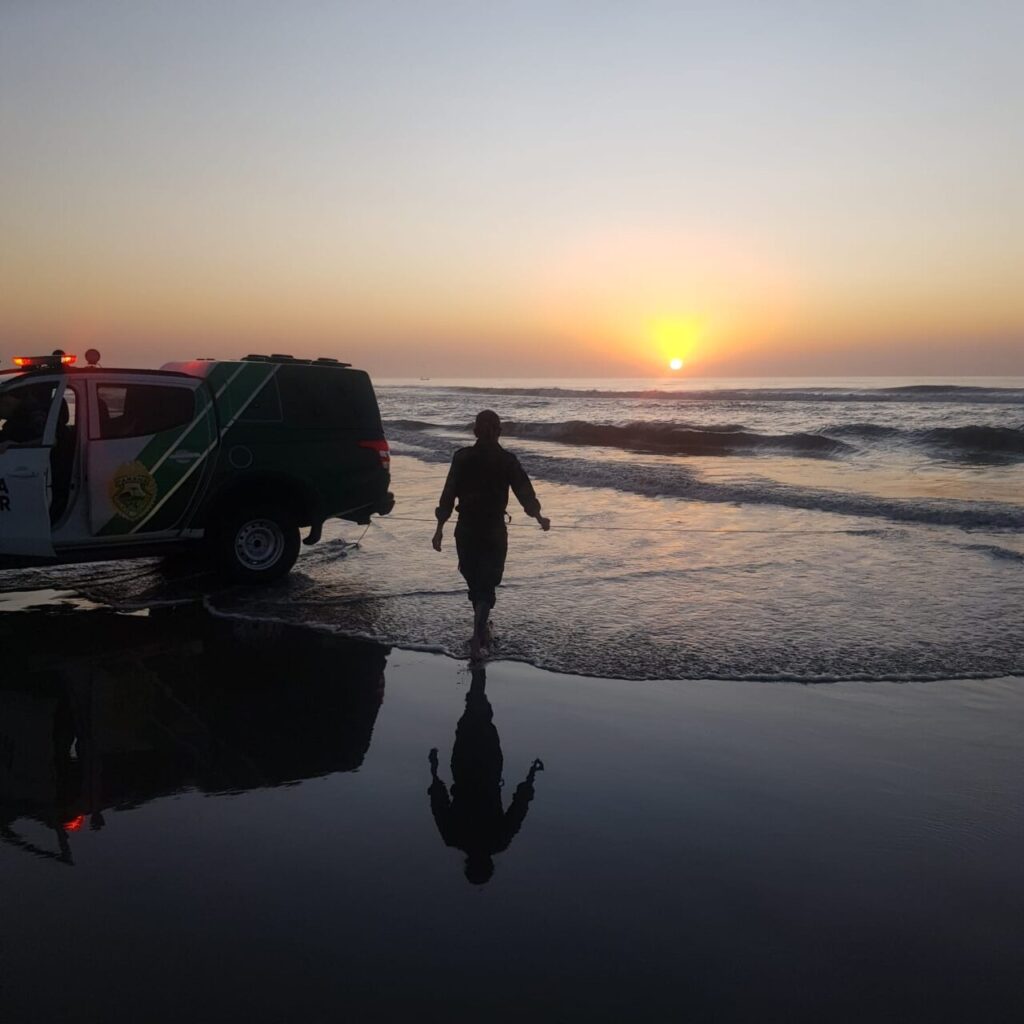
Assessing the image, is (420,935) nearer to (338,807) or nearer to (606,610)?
(338,807)

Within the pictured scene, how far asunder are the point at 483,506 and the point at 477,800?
117 inches

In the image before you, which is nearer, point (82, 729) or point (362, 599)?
point (82, 729)

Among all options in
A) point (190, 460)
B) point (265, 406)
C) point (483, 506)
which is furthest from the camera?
point (265, 406)

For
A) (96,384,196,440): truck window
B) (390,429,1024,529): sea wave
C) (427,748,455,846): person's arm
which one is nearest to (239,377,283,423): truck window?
(96,384,196,440): truck window

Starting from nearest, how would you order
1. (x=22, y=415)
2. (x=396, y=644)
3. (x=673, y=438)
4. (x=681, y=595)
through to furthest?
(x=396, y=644) < (x=22, y=415) < (x=681, y=595) < (x=673, y=438)

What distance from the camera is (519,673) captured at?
6500 mm

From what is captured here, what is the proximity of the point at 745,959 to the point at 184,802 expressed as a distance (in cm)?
260

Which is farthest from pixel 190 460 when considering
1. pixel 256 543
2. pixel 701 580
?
pixel 701 580

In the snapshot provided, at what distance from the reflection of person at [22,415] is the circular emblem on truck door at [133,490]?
730 mm

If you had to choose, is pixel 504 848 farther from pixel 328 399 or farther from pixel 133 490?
pixel 328 399

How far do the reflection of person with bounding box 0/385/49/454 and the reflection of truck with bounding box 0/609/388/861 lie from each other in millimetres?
1566

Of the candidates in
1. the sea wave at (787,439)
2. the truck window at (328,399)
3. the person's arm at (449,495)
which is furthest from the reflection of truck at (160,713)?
the sea wave at (787,439)

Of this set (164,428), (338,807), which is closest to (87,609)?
(164,428)

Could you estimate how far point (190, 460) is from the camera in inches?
345
